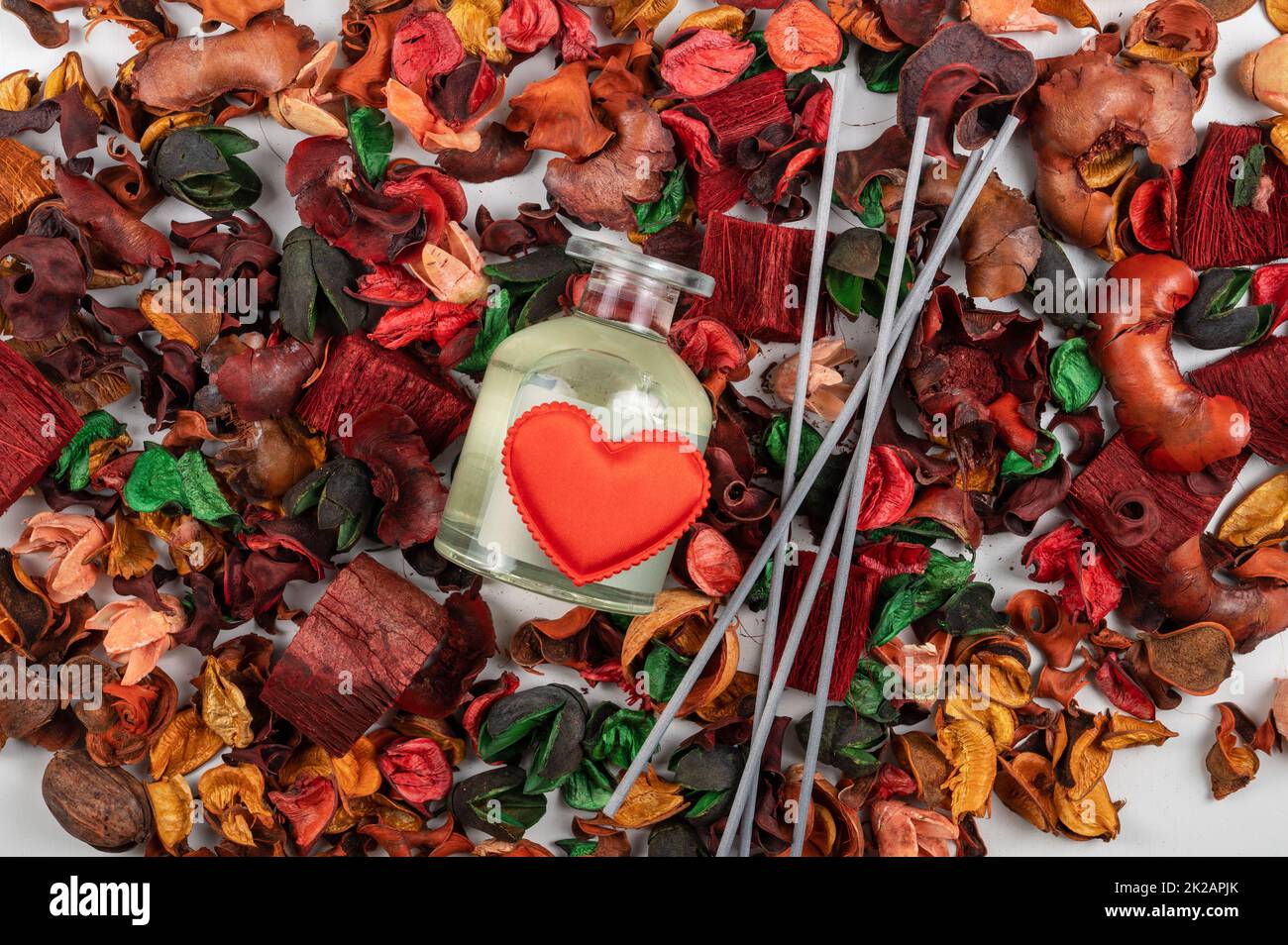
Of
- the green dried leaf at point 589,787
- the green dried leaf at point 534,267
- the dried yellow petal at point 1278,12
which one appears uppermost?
the dried yellow petal at point 1278,12

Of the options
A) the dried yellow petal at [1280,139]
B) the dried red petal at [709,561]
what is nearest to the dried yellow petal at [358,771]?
the dried red petal at [709,561]

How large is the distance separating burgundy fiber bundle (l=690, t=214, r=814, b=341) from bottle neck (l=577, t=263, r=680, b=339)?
88 millimetres

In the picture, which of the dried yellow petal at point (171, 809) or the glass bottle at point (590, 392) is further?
the dried yellow petal at point (171, 809)

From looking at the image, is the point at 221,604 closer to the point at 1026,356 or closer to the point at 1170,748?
the point at 1026,356

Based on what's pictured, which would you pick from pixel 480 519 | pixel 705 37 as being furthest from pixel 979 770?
pixel 705 37

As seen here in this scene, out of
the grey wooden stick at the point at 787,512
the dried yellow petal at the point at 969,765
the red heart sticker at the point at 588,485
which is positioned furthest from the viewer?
the dried yellow petal at the point at 969,765

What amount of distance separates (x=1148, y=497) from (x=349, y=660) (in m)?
1.02

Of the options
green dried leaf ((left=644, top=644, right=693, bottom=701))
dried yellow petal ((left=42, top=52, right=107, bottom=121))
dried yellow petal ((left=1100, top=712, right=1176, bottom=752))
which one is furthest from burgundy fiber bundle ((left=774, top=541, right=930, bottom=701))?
dried yellow petal ((left=42, top=52, right=107, bottom=121))

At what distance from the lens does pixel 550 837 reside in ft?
4.25

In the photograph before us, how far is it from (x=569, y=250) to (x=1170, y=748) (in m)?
1.05

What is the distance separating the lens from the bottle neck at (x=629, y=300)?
1112mm

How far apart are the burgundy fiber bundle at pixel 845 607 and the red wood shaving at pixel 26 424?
925 millimetres

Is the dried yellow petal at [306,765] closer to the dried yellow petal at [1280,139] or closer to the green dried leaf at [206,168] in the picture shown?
the green dried leaf at [206,168]

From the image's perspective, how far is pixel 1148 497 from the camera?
4.07ft
